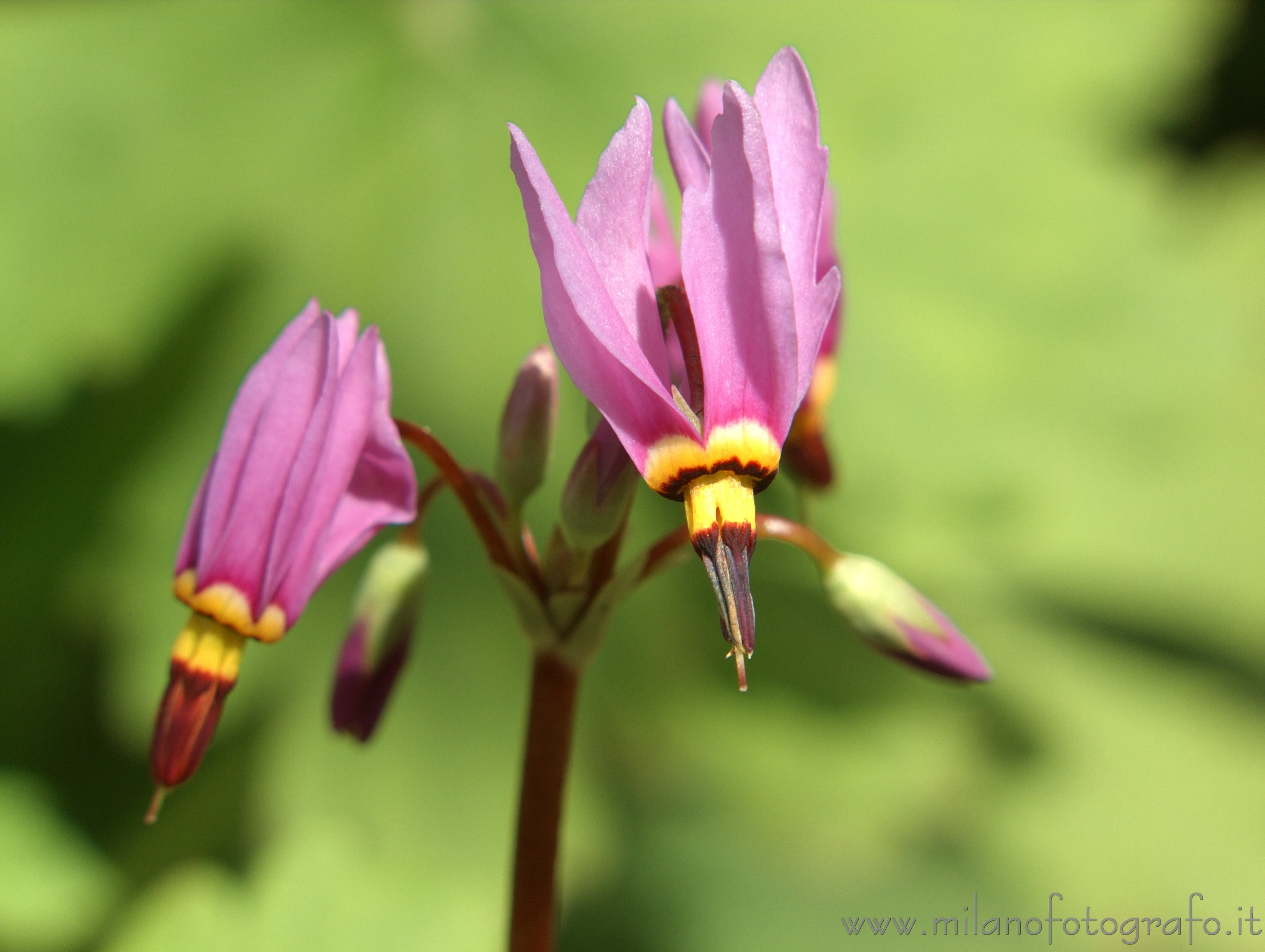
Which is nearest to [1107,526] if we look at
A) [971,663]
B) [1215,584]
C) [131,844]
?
[1215,584]

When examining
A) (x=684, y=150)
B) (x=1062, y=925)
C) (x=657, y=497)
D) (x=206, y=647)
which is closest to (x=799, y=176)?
(x=684, y=150)

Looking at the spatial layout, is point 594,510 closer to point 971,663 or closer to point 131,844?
point 971,663

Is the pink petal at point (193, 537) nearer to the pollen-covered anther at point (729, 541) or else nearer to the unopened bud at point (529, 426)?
the unopened bud at point (529, 426)

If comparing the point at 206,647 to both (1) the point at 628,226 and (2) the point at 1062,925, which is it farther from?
(2) the point at 1062,925

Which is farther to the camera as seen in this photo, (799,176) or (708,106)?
(708,106)

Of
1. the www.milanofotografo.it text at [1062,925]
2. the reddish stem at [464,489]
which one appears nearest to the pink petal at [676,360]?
the reddish stem at [464,489]

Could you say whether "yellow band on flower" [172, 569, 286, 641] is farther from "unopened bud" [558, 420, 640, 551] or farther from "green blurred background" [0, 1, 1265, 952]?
"green blurred background" [0, 1, 1265, 952]

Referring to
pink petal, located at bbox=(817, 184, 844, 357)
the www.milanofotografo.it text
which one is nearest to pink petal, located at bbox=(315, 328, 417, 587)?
pink petal, located at bbox=(817, 184, 844, 357)
